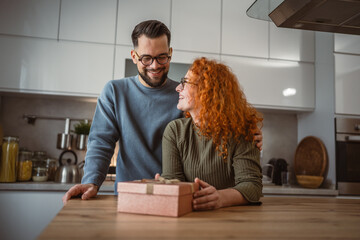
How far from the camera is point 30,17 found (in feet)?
8.23

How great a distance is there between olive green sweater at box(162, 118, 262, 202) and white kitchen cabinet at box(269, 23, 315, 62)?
6.29 feet

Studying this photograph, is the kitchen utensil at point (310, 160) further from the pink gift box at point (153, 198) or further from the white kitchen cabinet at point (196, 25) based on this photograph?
the pink gift box at point (153, 198)

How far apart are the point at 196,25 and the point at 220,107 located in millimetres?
1713

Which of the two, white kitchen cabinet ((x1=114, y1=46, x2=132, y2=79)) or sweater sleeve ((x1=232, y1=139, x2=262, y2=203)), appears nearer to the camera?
sweater sleeve ((x1=232, y1=139, x2=262, y2=203))

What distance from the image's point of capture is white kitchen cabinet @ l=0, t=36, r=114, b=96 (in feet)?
8.07

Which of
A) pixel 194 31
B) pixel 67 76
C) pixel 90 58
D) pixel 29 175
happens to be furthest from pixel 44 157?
pixel 194 31

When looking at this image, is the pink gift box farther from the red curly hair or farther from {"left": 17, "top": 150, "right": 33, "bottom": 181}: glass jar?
{"left": 17, "top": 150, "right": 33, "bottom": 181}: glass jar

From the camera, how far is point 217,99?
3.85 feet

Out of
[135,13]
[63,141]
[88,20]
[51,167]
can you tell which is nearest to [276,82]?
[135,13]

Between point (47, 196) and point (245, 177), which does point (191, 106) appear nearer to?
point (245, 177)

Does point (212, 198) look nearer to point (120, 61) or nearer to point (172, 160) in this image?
point (172, 160)

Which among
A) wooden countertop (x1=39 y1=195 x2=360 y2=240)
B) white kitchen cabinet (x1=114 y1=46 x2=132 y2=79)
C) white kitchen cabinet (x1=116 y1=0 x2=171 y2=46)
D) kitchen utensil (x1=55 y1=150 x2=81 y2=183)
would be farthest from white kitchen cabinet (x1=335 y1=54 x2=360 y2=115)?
kitchen utensil (x1=55 y1=150 x2=81 y2=183)

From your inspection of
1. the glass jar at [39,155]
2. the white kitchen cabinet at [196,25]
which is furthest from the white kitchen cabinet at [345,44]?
the glass jar at [39,155]

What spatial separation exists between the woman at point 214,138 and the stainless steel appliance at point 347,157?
5.86 feet
